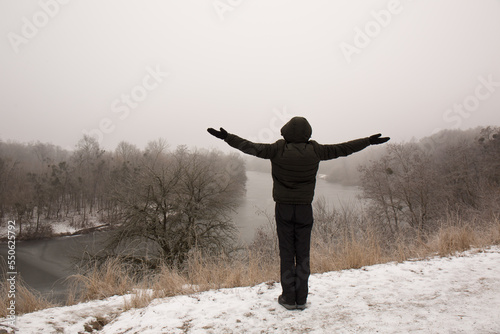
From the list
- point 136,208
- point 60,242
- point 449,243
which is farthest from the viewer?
point 60,242

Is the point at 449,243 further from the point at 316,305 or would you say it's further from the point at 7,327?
the point at 7,327

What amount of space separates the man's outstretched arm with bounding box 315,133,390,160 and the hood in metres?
0.17

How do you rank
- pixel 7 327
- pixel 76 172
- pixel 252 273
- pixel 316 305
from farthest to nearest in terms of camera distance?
pixel 76 172, pixel 252 273, pixel 316 305, pixel 7 327

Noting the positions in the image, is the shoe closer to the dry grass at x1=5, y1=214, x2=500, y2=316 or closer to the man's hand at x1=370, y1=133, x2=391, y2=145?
the dry grass at x1=5, y1=214, x2=500, y2=316

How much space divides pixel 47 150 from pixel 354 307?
94201 millimetres

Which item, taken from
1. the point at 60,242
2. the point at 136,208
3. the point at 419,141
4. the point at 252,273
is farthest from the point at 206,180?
the point at 419,141

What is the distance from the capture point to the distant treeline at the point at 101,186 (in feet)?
64.8

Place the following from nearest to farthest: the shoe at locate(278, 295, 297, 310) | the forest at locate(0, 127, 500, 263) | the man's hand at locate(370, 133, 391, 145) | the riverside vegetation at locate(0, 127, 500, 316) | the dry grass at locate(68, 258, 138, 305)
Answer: the shoe at locate(278, 295, 297, 310) < the man's hand at locate(370, 133, 391, 145) < the dry grass at locate(68, 258, 138, 305) < the riverside vegetation at locate(0, 127, 500, 316) < the forest at locate(0, 127, 500, 263)

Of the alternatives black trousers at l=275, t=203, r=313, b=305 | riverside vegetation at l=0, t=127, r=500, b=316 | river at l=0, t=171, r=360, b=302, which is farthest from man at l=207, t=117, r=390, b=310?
river at l=0, t=171, r=360, b=302

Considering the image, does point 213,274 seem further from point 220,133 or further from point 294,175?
point 220,133

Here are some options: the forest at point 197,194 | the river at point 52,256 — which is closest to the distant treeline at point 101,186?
the forest at point 197,194

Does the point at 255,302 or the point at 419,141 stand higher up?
the point at 419,141

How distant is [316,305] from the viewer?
100 inches

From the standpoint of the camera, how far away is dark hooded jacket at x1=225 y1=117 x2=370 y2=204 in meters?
2.68
